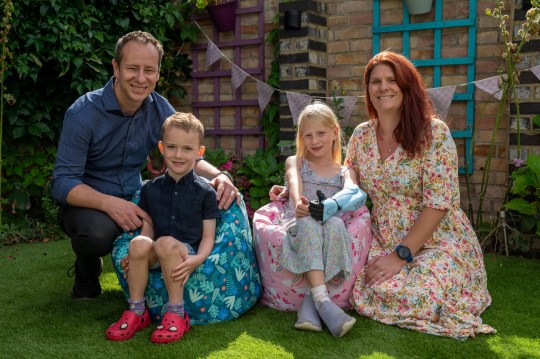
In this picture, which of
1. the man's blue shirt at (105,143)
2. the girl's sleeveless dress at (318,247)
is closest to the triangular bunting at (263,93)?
the man's blue shirt at (105,143)

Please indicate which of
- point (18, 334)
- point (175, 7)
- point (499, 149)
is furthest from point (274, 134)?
point (18, 334)

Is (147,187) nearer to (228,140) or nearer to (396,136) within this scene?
(396,136)

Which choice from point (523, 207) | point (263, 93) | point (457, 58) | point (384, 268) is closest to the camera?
point (384, 268)

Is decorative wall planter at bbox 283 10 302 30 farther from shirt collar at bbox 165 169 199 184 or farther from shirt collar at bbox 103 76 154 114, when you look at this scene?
shirt collar at bbox 165 169 199 184

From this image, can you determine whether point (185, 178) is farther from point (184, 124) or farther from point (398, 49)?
point (398, 49)

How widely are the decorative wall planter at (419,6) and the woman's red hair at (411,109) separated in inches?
62.4

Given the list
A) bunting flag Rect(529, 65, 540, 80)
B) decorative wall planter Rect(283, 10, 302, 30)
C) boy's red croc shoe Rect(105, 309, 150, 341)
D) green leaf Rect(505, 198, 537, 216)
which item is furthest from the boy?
bunting flag Rect(529, 65, 540, 80)

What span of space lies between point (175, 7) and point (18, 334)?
3.32 metres

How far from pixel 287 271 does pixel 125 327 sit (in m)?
0.72

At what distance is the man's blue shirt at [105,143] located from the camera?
2.61 meters

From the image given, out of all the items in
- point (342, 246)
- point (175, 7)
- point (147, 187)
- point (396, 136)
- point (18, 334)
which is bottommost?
point (18, 334)

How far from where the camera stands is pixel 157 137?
9.53ft

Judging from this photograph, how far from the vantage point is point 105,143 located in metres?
2.71

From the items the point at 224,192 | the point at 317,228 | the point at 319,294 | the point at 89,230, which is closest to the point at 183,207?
the point at 224,192
